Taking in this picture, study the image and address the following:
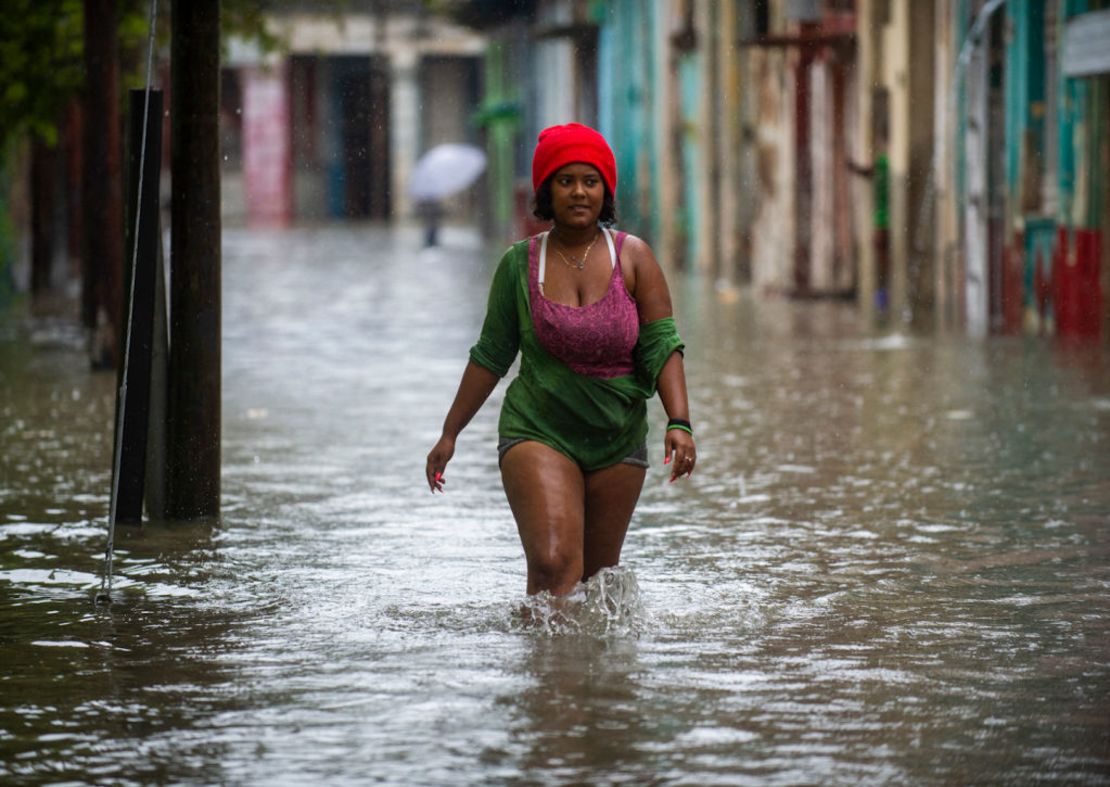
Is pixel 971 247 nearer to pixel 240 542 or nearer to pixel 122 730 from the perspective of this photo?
pixel 240 542

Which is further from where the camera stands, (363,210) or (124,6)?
(363,210)

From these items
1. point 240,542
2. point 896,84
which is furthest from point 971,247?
point 240,542

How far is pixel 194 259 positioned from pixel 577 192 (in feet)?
9.52

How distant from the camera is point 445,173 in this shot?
44.8 metres

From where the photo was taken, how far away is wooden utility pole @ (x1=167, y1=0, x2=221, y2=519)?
28.5 ft

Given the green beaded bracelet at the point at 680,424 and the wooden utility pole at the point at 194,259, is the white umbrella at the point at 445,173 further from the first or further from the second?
the green beaded bracelet at the point at 680,424

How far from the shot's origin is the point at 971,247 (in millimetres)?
20703

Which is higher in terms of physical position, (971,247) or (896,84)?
(896,84)

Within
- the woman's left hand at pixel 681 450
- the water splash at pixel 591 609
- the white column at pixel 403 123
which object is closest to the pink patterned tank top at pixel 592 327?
the woman's left hand at pixel 681 450

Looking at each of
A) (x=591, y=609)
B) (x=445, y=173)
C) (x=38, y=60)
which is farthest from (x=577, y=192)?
(x=445, y=173)

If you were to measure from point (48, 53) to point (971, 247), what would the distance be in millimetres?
8211

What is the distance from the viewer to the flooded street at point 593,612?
5125mm

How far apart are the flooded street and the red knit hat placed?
1.10m

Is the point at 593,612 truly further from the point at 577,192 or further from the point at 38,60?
the point at 38,60
